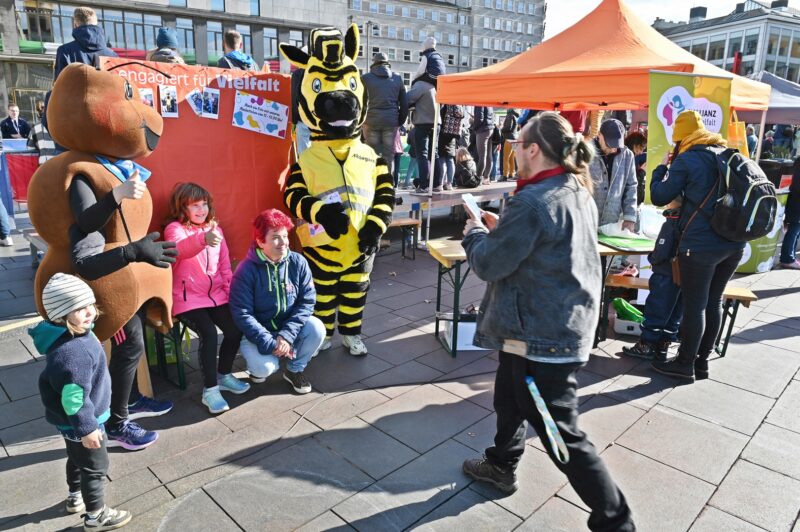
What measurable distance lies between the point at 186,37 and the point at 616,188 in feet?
113

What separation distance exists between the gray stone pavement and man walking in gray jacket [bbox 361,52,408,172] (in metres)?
3.74

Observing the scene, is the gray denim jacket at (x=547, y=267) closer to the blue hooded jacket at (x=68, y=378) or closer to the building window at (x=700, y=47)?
the blue hooded jacket at (x=68, y=378)

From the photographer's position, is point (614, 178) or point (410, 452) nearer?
point (410, 452)

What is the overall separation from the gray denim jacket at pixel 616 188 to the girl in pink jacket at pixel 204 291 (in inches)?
140

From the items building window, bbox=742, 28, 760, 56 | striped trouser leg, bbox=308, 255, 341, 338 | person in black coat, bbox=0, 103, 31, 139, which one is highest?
building window, bbox=742, 28, 760, 56

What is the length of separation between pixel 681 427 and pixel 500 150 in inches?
393

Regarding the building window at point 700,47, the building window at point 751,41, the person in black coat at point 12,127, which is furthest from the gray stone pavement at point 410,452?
the building window at point 700,47

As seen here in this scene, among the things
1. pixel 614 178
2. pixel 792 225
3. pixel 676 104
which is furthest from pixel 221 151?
pixel 792 225

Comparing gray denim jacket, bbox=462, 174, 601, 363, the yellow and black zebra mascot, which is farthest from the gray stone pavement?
gray denim jacket, bbox=462, 174, 601, 363

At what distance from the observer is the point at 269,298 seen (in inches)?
141

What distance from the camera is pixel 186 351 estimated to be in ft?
14.4

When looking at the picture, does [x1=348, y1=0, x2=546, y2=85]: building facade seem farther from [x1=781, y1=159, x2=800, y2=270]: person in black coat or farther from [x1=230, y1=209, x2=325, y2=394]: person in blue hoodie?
[x1=230, y1=209, x2=325, y2=394]: person in blue hoodie

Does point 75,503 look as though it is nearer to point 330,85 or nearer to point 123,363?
point 123,363

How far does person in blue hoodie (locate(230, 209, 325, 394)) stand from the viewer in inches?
138
